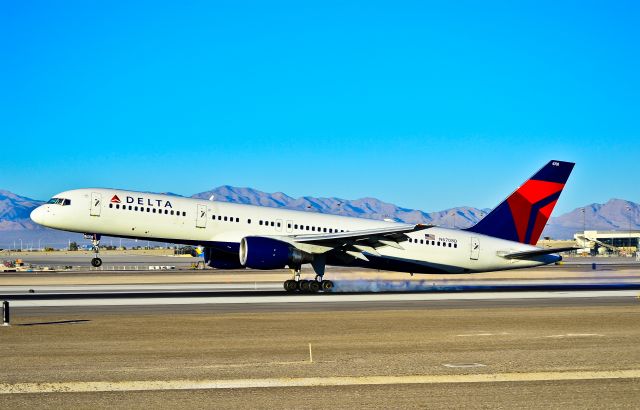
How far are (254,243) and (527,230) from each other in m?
19.0

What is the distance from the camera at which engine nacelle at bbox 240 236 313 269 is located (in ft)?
143

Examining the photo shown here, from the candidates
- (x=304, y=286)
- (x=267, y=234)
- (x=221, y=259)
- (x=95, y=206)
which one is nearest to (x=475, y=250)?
(x=304, y=286)

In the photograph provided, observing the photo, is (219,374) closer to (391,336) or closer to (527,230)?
(391,336)

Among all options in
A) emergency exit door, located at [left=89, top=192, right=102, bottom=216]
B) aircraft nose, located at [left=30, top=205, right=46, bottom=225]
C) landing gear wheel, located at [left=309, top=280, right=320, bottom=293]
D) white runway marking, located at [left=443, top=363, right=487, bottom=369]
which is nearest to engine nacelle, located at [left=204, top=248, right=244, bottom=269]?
landing gear wheel, located at [left=309, top=280, right=320, bottom=293]

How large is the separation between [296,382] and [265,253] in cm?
2678

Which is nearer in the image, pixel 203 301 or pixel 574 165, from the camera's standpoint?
pixel 203 301

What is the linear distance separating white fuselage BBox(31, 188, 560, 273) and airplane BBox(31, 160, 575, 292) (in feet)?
0.18

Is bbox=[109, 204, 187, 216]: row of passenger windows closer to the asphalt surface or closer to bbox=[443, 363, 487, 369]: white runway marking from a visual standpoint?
the asphalt surface

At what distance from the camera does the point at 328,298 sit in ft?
136

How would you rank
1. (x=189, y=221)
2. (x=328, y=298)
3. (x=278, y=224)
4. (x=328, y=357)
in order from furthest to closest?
1. (x=278, y=224)
2. (x=189, y=221)
3. (x=328, y=298)
4. (x=328, y=357)

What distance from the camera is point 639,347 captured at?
22.4 meters

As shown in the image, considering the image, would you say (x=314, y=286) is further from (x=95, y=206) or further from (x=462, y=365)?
(x=462, y=365)

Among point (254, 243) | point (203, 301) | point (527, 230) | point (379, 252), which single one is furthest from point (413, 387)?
point (527, 230)

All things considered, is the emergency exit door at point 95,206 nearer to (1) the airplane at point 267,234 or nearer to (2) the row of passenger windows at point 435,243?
(1) the airplane at point 267,234
